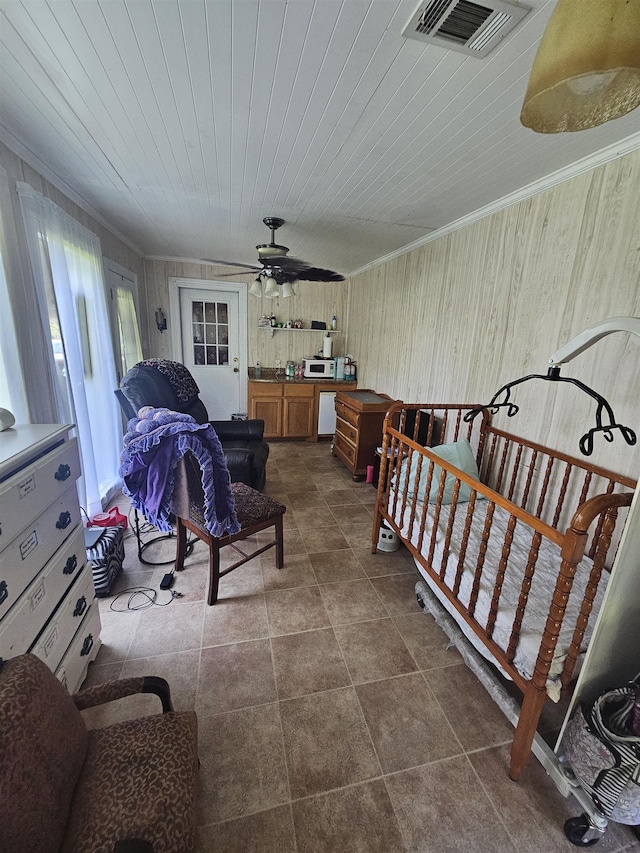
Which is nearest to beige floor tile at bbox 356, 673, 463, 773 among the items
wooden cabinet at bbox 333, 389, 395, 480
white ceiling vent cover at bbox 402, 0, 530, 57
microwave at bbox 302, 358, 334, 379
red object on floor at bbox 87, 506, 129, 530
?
red object on floor at bbox 87, 506, 129, 530

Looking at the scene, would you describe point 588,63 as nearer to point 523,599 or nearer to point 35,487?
point 523,599

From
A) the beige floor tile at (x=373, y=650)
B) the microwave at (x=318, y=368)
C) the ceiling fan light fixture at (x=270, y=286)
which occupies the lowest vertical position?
the beige floor tile at (x=373, y=650)

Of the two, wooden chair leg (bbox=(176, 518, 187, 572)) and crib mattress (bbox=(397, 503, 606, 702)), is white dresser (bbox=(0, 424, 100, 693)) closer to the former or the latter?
wooden chair leg (bbox=(176, 518, 187, 572))

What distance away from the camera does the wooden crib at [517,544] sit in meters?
1.07

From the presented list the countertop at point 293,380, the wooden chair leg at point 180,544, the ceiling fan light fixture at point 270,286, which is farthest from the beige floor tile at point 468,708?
the countertop at point 293,380

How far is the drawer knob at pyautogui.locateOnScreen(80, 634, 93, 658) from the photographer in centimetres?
142

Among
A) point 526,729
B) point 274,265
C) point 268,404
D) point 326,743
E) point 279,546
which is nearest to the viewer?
point 526,729

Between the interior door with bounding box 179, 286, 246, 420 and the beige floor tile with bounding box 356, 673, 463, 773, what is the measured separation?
4188mm

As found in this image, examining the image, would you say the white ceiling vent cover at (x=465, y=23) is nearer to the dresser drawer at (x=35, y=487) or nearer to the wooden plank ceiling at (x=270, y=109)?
the wooden plank ceiling at (x=270, y=109)

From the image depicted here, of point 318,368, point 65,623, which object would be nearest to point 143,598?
point 65,623

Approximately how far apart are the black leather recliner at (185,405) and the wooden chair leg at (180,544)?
2.00ft

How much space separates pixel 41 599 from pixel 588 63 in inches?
74.7

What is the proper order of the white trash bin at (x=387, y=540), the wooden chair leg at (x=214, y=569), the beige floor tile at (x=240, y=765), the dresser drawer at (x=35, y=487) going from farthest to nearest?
the white trash bin at (x=387, y=540) < the wooden chair leg at (x=214, y=569) < the beige floor tile at (x=240, y=765) < the dresser drawer at (x=35, y=487)

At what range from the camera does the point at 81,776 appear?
861 mm
